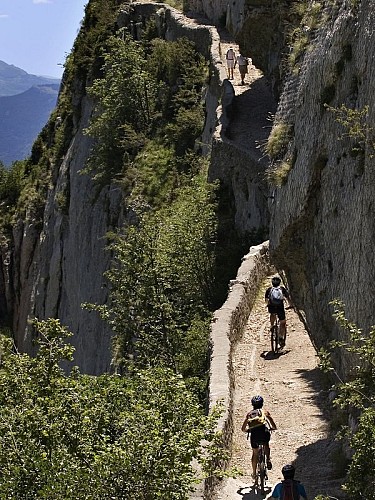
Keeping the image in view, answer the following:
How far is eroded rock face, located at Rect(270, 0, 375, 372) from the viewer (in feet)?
36.4

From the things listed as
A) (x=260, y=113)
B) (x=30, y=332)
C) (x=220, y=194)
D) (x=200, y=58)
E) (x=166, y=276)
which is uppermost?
(x=200, y=58)

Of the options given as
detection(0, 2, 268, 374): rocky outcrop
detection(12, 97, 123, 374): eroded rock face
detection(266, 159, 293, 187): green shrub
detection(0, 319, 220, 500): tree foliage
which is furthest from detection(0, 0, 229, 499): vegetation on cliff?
detection(266, 159, 293, 187): green shrub

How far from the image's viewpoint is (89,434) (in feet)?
32.8

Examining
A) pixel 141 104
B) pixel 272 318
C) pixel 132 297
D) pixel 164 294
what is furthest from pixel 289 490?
pixel 141 104

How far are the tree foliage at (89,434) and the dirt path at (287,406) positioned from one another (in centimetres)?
212

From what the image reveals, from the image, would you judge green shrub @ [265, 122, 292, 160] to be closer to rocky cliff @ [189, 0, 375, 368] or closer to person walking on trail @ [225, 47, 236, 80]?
rocky cliff @ [189, 0, 375, 368]

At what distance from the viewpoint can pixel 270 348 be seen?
18281 millimetres

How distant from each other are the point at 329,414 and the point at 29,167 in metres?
42.0

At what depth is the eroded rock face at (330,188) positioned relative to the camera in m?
11.1

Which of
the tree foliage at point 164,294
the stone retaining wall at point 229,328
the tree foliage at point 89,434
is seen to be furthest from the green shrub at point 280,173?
the tree foliage at point 164,294

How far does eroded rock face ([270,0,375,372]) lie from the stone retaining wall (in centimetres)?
168

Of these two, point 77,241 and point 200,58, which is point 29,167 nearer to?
point 77,241

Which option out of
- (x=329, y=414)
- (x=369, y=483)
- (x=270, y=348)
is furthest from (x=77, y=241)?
(x=369, y=483)

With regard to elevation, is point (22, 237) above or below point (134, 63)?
below
